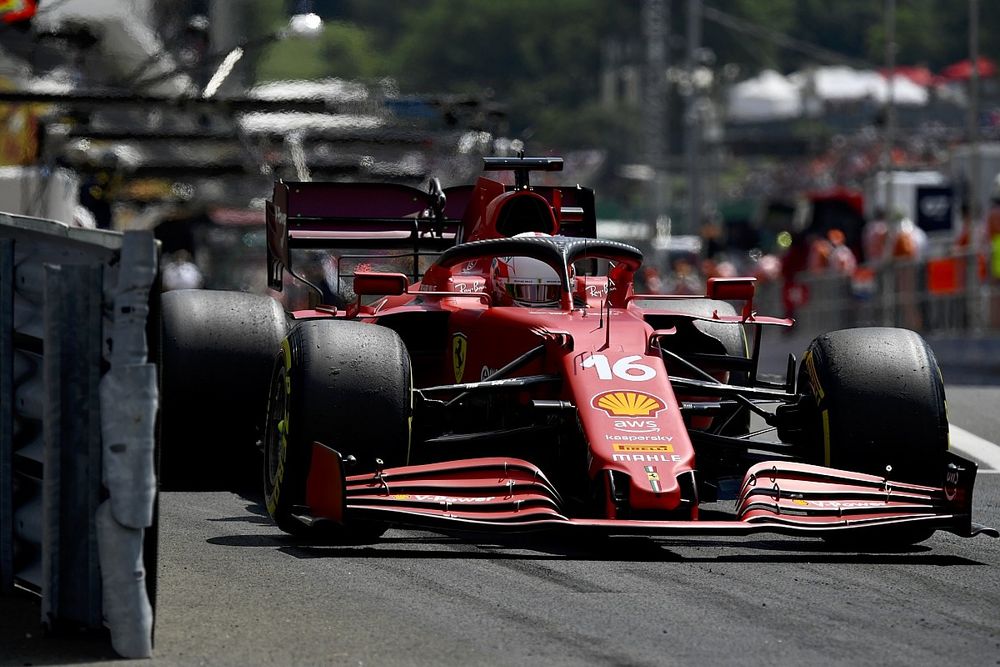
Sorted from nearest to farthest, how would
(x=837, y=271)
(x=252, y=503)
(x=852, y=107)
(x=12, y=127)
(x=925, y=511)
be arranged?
1. (x=925, y=511)
2. (x=252, y=503)
3. (x=12, y=127)
4. (x=837, y=271)
5. (x=852, y=107)

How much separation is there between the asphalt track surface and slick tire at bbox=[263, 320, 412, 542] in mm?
184

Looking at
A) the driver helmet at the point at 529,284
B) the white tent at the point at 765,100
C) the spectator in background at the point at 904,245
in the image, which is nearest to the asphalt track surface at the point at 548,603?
the driver helmet at the point at 529,284

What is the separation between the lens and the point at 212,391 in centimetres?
945

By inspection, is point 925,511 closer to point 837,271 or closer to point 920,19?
point 837,271

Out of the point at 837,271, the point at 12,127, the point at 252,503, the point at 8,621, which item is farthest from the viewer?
the point at 837,271

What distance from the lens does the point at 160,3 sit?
24.1 m

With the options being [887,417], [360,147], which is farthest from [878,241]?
[887,417]

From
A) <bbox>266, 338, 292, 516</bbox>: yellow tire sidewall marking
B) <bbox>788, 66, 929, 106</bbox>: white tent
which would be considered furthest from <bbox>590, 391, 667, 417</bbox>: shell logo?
<bbox>788, 66, 929, 106</bbox>: white tent

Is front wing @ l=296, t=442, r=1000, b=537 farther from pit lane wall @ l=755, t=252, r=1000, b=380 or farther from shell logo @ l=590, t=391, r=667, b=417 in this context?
pit lane wall @ l=755, t=252, r=1000, b=380

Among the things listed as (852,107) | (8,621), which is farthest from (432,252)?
(852,107)

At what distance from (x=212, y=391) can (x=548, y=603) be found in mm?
3450

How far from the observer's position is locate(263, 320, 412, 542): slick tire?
7.73 meters

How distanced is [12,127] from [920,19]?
110 m

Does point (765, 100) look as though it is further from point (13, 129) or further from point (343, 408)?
point (343, 408)
